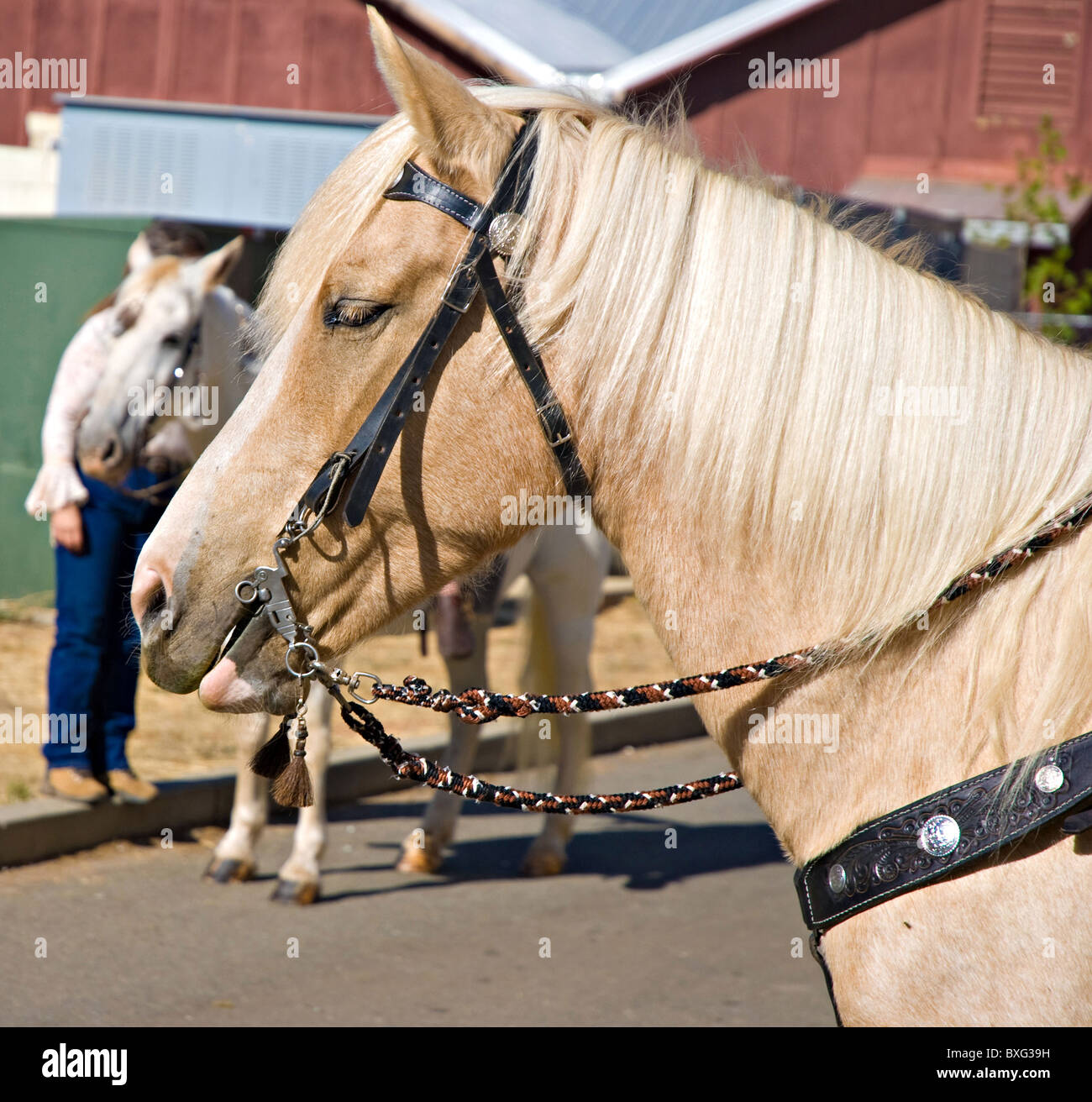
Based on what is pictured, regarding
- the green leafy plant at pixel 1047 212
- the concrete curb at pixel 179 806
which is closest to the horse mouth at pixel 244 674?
the concrete curb at pixel 179 806

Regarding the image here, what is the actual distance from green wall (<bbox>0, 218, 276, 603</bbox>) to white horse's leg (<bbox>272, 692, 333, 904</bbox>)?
5.40 metres

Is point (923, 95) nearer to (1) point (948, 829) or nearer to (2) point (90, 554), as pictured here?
(2) point (90, 554)

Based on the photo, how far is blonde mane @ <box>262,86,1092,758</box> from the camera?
167cm

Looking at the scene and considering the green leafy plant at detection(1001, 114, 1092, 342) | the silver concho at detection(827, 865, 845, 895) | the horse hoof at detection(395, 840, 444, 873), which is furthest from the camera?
the green leafy plant at detection(1001, 114, 1092, 342)

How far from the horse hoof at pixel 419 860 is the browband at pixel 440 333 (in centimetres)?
386

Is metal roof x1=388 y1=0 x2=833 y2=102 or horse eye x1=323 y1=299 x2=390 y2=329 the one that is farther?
metal roof x1=388 y1=0 x2=833 y2=102

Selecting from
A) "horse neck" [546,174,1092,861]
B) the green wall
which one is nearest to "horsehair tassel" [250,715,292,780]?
"horse neck" [546,174,1092,861]

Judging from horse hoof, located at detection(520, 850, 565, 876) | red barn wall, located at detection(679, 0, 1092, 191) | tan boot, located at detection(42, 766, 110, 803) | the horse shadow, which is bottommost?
the horse shadow

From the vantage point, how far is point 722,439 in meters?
1.69

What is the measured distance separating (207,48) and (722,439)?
1503 centimetres

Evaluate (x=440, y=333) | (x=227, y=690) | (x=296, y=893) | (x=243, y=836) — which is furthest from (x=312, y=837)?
(x=440, y=333)

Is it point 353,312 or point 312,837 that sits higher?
point 353,312

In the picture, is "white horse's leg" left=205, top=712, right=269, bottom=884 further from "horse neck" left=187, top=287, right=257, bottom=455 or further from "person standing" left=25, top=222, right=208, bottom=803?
"horse neck" left=187, top=287, right=257, bottom=455

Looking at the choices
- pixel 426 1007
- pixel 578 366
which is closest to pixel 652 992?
pixel 426 1007
